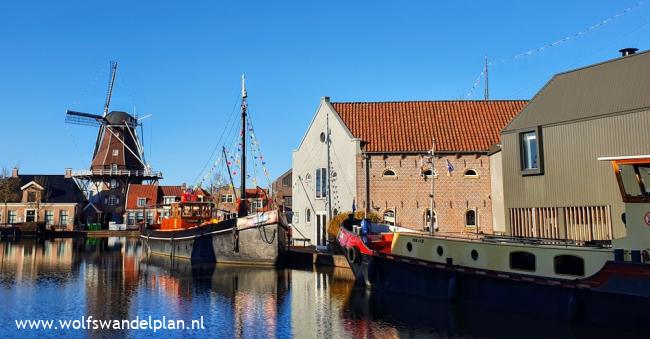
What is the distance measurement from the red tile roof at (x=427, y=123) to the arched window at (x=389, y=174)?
128cm

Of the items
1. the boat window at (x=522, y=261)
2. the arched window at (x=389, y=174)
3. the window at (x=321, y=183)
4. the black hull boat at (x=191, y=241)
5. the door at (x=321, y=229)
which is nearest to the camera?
the boat window at (x=522, y=261)

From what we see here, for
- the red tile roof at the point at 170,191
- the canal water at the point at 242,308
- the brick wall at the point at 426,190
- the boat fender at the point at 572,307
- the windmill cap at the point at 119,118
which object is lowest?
the canal water at the point at 242,308

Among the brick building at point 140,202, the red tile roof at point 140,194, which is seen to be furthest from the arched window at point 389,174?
the red tile roof at point 140,194

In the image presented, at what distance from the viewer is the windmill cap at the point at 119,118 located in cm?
8681

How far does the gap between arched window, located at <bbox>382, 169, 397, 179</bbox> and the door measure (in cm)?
503

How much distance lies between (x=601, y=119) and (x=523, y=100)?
14670mm

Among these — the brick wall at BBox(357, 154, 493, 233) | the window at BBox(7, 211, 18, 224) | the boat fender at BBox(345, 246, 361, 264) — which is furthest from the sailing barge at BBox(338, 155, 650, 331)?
the window at BBox(7, 211, 18, 224)

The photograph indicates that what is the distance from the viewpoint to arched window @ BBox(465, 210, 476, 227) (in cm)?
3269

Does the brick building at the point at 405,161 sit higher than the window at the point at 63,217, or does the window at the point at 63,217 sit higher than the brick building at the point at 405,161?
the brick building at the point at 405,161

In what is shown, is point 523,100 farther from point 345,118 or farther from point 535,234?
point 535,234

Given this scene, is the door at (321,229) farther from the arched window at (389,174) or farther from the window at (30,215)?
the window at (30,215)

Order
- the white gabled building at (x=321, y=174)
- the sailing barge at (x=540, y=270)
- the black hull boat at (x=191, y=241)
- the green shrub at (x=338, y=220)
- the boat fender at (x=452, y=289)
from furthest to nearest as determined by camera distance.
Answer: the white gabled building at (x=321, y=174) → the black hull boat at (x=191, y=241) → the green shrub at (x=338, y=220) → the boat fender at (x=452, y=289) → the sailing barge at (x=540, y=270)

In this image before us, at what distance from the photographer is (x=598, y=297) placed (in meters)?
15.5

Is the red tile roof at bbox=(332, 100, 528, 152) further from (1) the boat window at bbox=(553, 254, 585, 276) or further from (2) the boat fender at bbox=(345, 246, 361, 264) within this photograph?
(1) the boat window at bbox=(553, 254, 585, 276)
